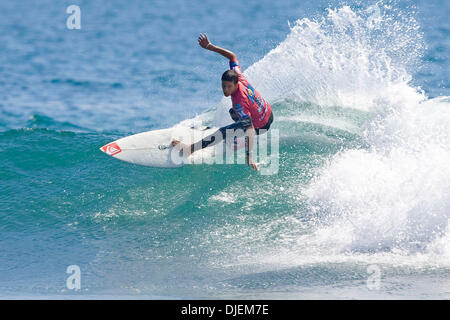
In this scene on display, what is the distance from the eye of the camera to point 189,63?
67.3ft

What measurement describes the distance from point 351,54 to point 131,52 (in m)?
14.0

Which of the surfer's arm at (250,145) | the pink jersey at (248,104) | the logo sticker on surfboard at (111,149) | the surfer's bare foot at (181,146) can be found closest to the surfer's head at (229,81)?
the pink jersey at (248,104)

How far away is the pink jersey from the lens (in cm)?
816

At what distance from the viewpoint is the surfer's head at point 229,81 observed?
7922 mm

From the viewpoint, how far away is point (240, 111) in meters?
8.20

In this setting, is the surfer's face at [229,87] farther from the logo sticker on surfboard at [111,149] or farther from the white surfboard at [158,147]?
the logo sticker on surfboard at [111,149]

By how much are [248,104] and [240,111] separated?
0.20 meters

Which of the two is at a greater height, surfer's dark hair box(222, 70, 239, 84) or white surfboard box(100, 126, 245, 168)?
surfer's dark hair box(222, 70, 239, 84)

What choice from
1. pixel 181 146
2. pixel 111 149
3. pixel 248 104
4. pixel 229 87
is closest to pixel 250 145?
pixel 248 104

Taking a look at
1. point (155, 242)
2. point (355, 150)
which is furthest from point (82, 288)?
point (355, 150)

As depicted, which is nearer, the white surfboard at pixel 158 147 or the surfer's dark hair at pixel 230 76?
the surfer's dark hair at pixel 230 76

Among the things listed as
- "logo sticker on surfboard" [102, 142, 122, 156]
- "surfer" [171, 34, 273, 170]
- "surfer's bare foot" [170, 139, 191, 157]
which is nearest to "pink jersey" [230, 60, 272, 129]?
"surfer" [171, 34, 273, 170]

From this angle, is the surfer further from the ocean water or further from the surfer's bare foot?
the ocean water

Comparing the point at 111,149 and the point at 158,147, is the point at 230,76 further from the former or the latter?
the point at 111,149
